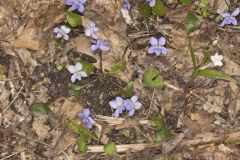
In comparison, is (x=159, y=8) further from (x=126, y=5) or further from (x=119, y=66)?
(x=119, y=66)

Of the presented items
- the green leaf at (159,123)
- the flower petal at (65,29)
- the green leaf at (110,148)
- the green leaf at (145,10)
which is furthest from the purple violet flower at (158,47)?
the green leaf at (110,148)

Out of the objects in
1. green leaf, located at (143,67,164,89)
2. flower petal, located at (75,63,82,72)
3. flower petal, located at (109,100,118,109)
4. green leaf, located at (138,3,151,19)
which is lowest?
flower petal, located at (109,100,118,109)

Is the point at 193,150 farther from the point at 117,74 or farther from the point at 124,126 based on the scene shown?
the point at 117,74

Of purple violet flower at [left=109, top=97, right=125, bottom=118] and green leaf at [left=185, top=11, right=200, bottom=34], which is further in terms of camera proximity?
green leaf at [left=185, top=11, right=200, bottom=34]

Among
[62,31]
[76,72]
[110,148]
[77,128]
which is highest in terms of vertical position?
[62,31]

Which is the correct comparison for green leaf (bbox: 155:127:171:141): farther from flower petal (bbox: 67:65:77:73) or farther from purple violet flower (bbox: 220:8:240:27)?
purple violet flower (bbox: 220:8:240:27)

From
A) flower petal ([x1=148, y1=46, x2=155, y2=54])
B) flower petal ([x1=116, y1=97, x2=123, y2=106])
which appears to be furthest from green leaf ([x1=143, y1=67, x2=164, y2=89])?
flower petal ([x1=116, y1=97, x2=123, y2=106])

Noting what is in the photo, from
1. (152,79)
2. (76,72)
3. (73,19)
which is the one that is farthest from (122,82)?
(73,19)
